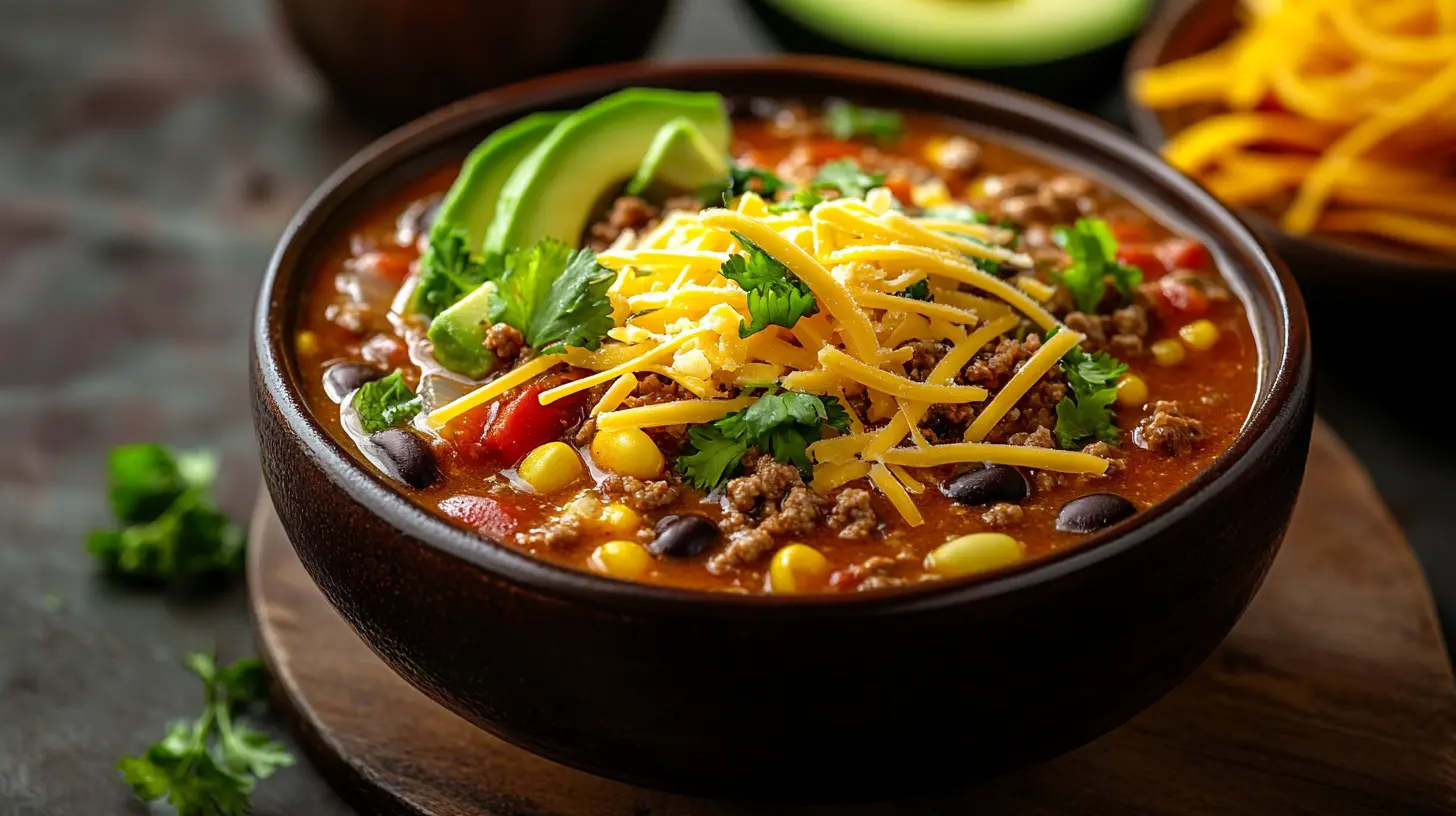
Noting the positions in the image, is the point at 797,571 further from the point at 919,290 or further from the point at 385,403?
the point at 385,403

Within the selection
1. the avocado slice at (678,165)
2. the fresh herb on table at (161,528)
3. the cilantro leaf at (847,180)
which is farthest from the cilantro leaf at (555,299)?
the fresh herb on table at (161,528)

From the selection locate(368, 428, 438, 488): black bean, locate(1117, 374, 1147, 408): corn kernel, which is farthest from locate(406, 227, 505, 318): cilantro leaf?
locate(1117, 374, 1147, 408): corn kernel

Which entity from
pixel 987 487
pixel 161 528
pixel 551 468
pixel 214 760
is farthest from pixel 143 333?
pixel 987 487

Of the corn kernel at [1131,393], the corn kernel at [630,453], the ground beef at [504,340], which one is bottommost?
the corn kernel at [630,453]

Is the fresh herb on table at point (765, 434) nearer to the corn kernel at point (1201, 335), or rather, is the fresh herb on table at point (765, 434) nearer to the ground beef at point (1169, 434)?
the ground beef at point (1169, 434)

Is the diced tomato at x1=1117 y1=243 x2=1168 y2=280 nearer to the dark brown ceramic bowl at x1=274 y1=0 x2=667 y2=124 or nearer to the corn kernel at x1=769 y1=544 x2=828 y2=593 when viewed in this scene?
the corn kernel at x1=769 y1=544 x2=828 y2=593
